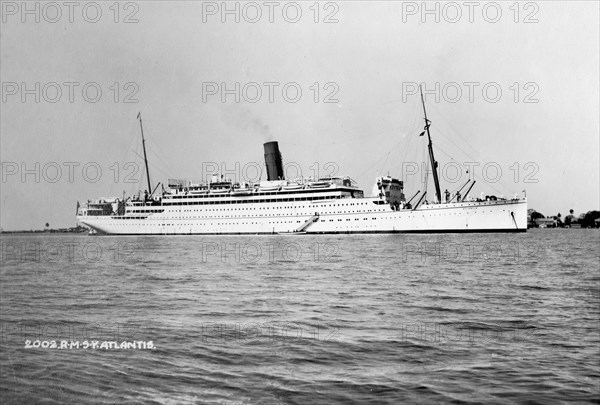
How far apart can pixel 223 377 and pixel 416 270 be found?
39.6 feet

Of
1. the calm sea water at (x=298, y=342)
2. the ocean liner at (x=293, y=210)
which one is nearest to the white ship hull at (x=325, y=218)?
the ocean liner at (x=293, y=210)

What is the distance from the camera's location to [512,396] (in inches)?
205

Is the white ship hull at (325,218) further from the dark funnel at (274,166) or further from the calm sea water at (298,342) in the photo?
the calm sea water at (298,342)

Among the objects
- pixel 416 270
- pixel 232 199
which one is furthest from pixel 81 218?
pixel 416 270

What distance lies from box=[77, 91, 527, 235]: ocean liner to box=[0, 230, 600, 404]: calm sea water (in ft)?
117

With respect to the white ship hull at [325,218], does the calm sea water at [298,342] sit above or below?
below

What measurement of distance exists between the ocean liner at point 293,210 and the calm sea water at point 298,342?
3565 cm

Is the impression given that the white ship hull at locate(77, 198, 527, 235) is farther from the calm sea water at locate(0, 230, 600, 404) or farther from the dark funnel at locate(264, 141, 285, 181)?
the calm sea water at locate(0, 230, 600, 404)

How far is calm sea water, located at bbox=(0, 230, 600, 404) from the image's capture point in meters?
5.34

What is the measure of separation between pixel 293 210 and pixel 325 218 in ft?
13.3

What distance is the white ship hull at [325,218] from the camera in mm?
47625

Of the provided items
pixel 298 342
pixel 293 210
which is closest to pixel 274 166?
pixel 293 210

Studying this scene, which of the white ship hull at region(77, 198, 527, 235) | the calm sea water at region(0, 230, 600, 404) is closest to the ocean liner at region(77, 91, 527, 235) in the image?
the white ship hull at region(77, 198, 527, 235)

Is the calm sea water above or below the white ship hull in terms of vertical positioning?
below
